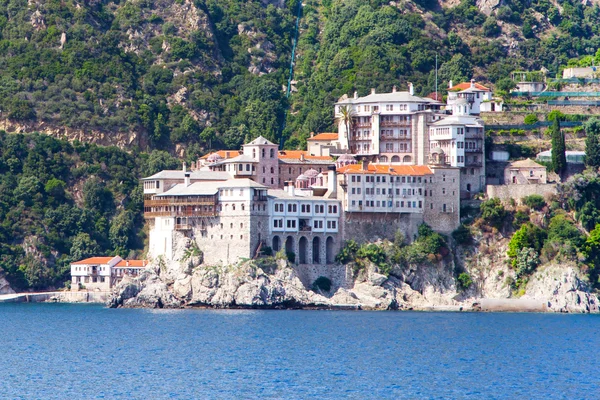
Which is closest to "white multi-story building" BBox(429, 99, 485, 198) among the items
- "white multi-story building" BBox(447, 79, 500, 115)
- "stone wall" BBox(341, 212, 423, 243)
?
"stone wall" BBox(341, 212, 423, 243)

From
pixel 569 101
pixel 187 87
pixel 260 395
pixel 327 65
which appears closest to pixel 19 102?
pixel 187 87

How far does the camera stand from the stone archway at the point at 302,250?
107 metres

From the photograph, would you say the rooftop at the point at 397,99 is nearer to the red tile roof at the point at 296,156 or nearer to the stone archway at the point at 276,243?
the red tile roof at the point at 296,156

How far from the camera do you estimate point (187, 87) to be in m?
148

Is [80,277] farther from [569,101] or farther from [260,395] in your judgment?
[260,395]

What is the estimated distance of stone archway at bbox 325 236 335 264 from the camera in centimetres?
10731

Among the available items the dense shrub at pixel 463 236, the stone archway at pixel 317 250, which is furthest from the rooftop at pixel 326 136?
the dense shrub at pixel 463 236

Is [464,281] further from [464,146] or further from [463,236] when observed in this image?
[464,146]

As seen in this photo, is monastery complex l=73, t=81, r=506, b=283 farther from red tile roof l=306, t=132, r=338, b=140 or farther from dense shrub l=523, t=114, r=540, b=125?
dense shrub l=523, t=114, r=540, b=125

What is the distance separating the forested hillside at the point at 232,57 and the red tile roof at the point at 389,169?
23485mm

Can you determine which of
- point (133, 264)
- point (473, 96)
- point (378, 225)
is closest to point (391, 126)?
point (473, 96)

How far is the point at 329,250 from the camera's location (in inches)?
4240

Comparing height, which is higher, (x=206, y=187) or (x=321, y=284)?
(x=206, y=187)

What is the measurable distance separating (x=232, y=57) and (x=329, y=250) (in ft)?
173
